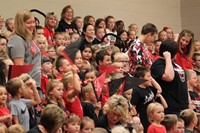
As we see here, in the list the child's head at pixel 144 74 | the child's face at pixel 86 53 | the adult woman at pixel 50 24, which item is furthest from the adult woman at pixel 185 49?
the adult woman at pixel 50 24

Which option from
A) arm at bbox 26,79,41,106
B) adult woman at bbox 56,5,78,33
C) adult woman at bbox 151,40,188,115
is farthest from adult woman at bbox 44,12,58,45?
arm at bbox 26,79,41,106

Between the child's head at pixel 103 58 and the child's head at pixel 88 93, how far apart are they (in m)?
1.38

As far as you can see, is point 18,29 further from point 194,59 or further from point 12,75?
point 194,59

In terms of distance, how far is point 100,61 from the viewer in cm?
886

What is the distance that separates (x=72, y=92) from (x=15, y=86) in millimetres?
923

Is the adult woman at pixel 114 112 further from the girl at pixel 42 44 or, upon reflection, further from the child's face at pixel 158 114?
the girl at pixel 42 44

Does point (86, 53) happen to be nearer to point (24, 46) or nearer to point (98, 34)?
point (98, 34)

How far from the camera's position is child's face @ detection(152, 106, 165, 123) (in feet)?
24.1

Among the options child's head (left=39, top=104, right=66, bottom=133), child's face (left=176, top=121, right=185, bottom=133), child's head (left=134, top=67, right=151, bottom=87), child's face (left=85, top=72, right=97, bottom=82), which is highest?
child's face (left=85, top=72, right=97, bottom=82)

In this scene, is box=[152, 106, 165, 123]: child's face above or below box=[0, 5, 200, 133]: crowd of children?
below

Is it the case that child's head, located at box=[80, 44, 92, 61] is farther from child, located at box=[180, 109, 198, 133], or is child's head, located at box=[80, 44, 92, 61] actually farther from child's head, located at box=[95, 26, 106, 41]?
child, located at box=[180, 109, 198, 133]

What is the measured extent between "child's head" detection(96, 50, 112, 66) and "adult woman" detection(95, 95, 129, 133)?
1.94 metres

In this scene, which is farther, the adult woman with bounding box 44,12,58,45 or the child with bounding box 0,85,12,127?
the adult woman with bounding box 44,12,58,45

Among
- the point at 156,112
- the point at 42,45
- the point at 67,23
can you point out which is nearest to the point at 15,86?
the point at 156,112
